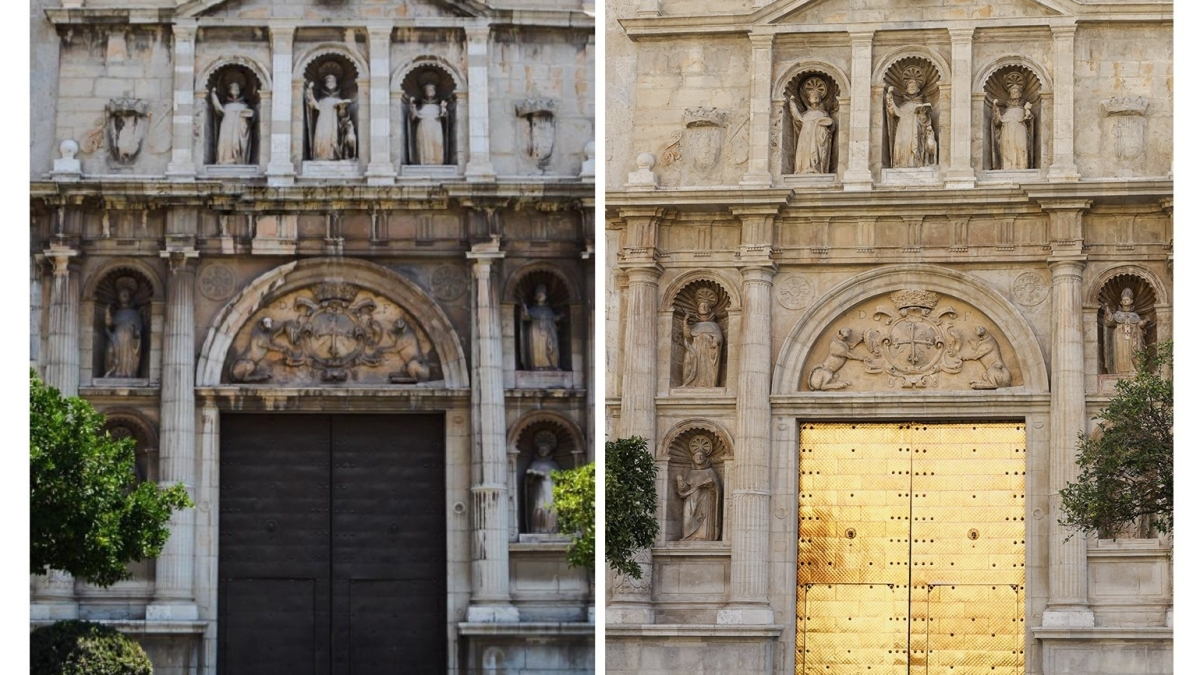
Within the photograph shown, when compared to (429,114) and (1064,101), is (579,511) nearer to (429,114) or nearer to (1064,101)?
(429,114)

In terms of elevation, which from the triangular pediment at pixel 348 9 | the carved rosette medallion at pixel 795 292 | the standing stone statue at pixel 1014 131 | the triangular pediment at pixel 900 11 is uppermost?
the triangular pediment at pixel 348 9

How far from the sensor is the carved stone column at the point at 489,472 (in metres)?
19.9

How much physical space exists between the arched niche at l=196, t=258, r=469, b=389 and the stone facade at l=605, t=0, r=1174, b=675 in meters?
1.67

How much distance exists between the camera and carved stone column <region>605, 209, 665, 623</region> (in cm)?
1966

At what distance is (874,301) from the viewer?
19.9m

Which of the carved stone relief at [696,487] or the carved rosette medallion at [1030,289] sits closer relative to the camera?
the carved rosette medallion at [1030,289]

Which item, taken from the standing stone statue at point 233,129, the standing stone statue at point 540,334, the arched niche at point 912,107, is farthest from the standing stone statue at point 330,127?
the arched niche at point 912,107

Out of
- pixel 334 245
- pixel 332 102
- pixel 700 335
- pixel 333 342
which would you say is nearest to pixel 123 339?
pixel 333 342

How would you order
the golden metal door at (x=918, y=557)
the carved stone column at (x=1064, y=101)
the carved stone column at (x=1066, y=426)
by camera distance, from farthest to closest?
the carved stone column at (x=1064, y=101) → the golden metal door at (x=918, y=557) → the carved stone column at (x=1066, y=426)

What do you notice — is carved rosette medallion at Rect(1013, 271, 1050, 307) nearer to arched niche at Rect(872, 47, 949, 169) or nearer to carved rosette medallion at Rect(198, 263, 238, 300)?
arched niche at Rect(872, 47, 949, 169)

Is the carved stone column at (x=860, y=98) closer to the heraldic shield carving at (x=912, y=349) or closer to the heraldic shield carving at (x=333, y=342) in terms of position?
the heraldic shield carving at (x=912, y=349)

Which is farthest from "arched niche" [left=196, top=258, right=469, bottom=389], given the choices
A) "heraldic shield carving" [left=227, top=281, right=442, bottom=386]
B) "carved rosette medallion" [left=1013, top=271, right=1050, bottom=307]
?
"carved rosette medallion" [left=1013, top=271, right=1050, bottom=307]
